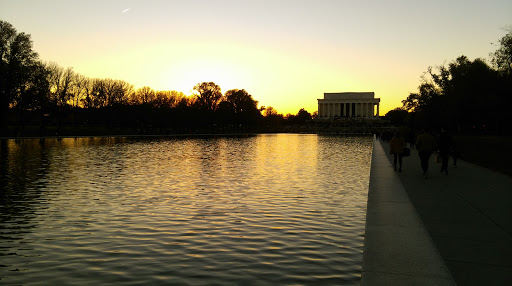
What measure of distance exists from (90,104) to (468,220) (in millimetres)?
98840

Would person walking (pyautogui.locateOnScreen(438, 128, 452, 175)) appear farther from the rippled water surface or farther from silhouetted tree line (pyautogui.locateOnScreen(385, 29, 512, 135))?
silhouetted tree line (pyautogui.locateOnScreen(385, 29, 512, 135))

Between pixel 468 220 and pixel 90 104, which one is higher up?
pixel 90 104

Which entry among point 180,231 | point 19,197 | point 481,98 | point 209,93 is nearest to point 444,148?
point 180,231

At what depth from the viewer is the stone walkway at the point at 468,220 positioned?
6359 millimetres

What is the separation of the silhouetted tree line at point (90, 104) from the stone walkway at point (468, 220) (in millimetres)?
56313

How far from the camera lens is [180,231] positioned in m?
9.42

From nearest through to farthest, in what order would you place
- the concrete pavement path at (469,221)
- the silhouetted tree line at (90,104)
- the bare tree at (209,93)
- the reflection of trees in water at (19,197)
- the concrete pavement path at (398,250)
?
the concrete pavement path at (398,250)
the concrete pavement path at (469,221)
the reflection of trees in water at (19,197)
the silhouetted tree line at (90,104)
the bare tree at (209,93)

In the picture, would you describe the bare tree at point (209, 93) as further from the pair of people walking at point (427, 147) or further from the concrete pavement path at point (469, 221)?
the concrete pavement path at point (469, 221)

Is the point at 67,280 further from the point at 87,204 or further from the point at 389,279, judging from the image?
the point at 87,204

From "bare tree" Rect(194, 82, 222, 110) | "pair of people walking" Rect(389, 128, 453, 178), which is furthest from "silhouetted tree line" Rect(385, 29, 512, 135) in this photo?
"bare tree" Rect(194, 82, 222, 110)

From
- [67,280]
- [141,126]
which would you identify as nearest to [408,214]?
[67,280]

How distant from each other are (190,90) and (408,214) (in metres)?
137

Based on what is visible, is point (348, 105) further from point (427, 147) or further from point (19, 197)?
point (19, 197)

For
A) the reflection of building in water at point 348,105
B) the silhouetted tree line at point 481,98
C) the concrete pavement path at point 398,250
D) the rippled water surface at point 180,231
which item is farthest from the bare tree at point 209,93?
the concrete pavement path at point 398,250
